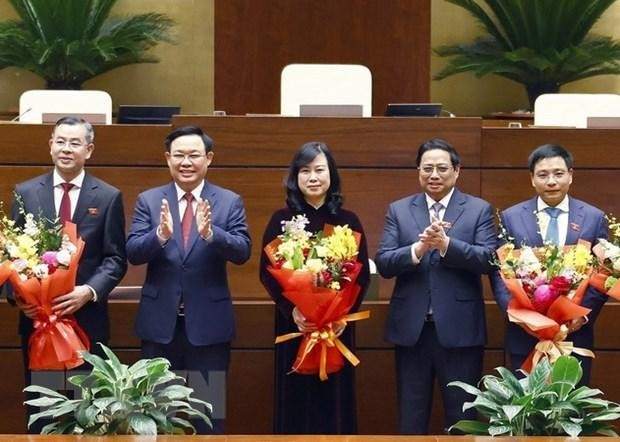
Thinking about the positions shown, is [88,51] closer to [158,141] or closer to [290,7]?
[290,7]

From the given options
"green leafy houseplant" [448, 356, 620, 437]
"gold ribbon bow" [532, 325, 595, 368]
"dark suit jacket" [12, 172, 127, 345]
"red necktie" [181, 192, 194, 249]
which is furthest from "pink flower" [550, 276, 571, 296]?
"dark suit jacket" [12, 172, 127, 345]

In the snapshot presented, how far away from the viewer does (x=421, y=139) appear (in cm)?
598

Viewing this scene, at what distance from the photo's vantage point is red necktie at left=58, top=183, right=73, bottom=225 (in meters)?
5.27

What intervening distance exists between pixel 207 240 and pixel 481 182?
159cm

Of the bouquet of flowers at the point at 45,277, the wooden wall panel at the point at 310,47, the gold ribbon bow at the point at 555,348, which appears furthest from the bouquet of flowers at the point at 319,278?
the wooden wall panel at the point at 310,47

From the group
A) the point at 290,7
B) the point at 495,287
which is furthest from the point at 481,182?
the point at 290,7

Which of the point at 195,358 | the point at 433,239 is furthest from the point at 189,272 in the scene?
the point at 433,239

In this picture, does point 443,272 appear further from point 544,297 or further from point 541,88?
point 541,88

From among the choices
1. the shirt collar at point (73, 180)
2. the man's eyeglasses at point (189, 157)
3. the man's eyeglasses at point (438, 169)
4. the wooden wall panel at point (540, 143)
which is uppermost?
the wooden wall panel at point (540, 143)

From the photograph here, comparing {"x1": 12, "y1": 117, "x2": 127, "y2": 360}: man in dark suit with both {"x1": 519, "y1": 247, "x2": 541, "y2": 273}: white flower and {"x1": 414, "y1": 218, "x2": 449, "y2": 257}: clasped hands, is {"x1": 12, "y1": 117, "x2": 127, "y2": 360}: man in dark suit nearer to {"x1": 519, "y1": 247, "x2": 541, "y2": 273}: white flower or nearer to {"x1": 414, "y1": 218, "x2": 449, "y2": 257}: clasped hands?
{"x1": 414, "y1": 218, "x2": 449, "y2": 257}: clasped hands

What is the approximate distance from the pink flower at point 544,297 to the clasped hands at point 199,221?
1.28 metres

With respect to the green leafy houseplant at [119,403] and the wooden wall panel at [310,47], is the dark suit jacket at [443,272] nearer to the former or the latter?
the green leafy houseplant at [119,403]

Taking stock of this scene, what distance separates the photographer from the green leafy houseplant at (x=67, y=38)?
9.53 m

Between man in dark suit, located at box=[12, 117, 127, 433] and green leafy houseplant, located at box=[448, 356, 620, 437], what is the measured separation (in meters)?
1.67
